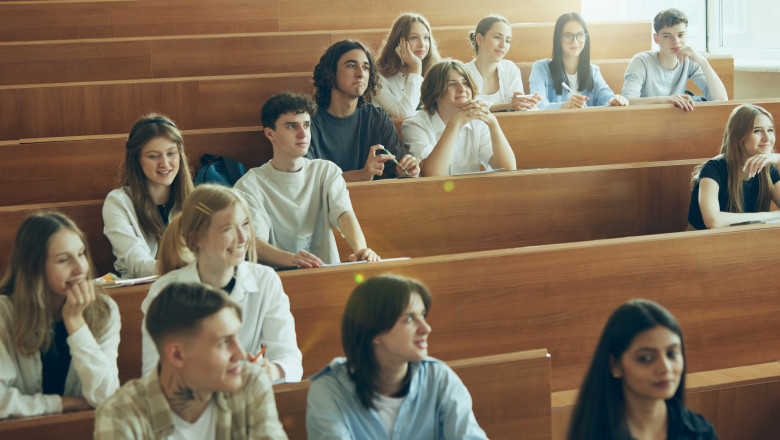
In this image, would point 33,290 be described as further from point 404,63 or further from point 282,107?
point 404,63

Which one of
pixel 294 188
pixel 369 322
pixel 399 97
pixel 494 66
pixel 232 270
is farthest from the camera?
pixel 494 66

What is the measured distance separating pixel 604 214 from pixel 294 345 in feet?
3.35

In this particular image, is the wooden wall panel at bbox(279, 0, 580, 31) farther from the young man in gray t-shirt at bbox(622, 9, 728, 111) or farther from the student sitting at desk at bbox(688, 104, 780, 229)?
the student sitting at desk at bbox(688, 104, 780, 229)

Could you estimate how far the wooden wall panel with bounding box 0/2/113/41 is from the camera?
3092 mm

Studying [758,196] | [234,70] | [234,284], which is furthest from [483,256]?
[234,70]

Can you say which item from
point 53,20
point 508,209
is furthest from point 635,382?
point 53,20

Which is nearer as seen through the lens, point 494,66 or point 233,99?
point 233,99

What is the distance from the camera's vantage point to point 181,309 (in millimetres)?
1110

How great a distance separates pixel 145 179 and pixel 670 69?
193cm

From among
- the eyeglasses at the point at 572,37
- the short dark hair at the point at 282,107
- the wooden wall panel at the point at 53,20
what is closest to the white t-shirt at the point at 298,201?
the short dark hair at the point at 282,107

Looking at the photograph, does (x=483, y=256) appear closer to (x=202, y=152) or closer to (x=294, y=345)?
(x=294, y=345)

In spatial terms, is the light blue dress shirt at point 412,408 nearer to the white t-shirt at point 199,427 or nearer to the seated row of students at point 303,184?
the white t-shirt at point 199,427

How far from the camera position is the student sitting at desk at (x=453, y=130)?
7.64ft

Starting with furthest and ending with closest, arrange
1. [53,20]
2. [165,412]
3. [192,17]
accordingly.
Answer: [192,17] < [53,20] < [165,412]
